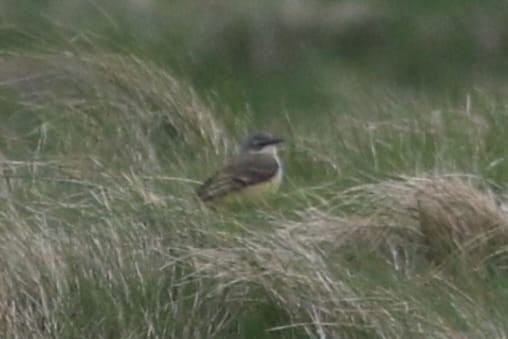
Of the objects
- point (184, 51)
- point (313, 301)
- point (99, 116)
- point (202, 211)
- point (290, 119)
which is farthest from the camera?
point (184, 51)

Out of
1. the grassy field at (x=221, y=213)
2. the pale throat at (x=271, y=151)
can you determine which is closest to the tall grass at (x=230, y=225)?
the grassy field at (x=221, y=213)

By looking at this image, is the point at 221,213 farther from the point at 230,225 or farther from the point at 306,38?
the point at 306,38

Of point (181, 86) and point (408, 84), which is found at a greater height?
point (181, 86)

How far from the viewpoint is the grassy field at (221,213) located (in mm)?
8008

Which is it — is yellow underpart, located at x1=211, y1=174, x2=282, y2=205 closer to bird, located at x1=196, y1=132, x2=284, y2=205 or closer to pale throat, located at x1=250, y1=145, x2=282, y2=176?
bird, located at x1=196, y1=132, x2=284, y2=205

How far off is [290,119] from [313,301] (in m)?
4.06

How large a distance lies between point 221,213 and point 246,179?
80 cm

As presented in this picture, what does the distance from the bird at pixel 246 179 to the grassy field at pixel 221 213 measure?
10 cm

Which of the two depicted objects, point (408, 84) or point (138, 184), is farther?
point (408, 84)

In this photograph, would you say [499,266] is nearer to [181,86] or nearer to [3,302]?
[3,302]

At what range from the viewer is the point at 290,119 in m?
11.9

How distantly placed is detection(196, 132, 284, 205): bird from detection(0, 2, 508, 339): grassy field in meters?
0.10

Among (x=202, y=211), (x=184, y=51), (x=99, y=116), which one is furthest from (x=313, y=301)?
(x=184, y=51)

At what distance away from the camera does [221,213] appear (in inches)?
354
